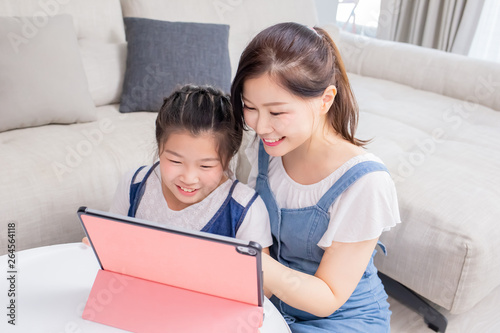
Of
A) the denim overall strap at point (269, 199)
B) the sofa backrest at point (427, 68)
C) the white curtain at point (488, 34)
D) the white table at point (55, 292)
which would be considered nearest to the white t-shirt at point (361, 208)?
the denim overall strap at point (269, 199)

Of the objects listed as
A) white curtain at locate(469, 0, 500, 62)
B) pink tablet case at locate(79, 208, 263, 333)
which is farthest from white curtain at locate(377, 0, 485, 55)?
pink tablet case at locate(79, 208, 263, 333)

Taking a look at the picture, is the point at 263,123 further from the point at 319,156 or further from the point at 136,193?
the point at 136,193

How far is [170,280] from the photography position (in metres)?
0.73

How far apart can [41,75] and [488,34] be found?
9.28ft

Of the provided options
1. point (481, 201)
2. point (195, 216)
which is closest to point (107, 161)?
point (195, 216)

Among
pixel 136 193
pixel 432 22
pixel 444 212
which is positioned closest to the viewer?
pixel 136 193

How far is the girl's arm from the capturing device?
893 millimetres

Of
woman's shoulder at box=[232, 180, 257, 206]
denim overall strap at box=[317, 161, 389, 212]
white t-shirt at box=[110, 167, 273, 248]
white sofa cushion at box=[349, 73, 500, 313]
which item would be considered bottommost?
white sofa cushion at box=[349, 73, 500, 313]

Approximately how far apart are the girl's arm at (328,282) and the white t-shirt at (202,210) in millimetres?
105

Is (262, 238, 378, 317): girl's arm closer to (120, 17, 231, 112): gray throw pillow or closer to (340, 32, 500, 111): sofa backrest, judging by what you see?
(120, 17, 231, 112): gray throw pillow

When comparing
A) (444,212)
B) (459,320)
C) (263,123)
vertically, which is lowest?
(459,320)

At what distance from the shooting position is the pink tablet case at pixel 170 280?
2.12ft

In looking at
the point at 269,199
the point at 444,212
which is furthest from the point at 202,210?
the point at 444,212

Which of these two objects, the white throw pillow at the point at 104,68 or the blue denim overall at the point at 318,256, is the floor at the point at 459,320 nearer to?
the blue denim overall at the point at 318,256
